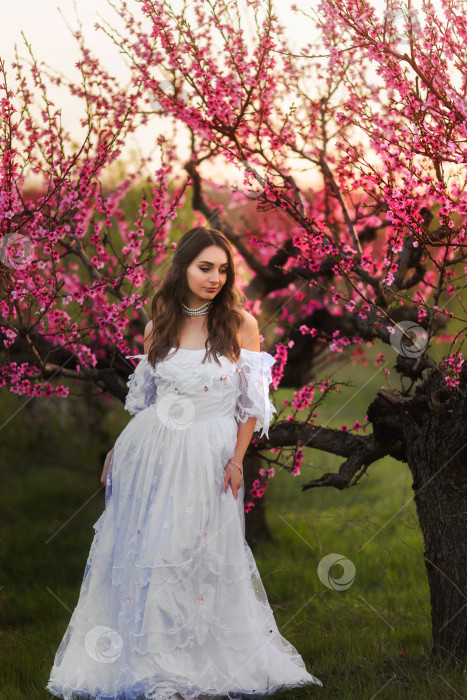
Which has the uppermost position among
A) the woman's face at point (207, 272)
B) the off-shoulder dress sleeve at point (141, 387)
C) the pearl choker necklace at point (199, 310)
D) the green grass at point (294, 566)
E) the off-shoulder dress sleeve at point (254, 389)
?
the woman's face at point (207, 272)

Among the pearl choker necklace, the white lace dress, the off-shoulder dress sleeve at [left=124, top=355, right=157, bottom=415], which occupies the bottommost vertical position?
the white lace dress

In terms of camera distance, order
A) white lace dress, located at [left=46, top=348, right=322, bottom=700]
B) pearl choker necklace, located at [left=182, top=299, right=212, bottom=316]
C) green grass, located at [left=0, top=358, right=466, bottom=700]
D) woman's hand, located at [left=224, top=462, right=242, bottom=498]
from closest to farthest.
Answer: white lace dress, located at [left=46, top=348, right=322, bottom=700]
woman's hand, located at [left=224, top=462, right=242, bottom=498]
pearl choker necklace, located at [left=182, top=299, right=212, bottom=316]
green grass, located at [left=0, top=358, right=466, bottom=700]

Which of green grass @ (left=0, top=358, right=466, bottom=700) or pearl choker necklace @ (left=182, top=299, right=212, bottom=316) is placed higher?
pearl choker necklace @ (left=182, top=299, right=212, bottom=316)

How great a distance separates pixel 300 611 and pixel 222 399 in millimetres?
1955

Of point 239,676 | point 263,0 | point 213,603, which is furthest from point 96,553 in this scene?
point 263,0

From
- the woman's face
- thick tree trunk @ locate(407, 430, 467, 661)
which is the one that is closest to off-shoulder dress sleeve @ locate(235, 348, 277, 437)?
the woman's face

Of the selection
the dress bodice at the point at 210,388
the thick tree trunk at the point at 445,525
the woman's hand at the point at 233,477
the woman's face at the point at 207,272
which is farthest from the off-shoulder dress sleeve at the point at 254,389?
the thick tree trunk at the point at 445,525

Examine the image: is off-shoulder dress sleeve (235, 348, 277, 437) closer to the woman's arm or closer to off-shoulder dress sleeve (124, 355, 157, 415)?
the woman's arm

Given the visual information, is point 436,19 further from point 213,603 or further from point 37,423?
point 37,423

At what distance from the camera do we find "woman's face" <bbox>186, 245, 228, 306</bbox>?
316cm

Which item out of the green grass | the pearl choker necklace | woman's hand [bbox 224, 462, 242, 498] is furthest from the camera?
the green grass

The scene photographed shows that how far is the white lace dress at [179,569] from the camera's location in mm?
2936

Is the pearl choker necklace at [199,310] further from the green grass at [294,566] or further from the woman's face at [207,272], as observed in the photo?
the green grass at [294,566]

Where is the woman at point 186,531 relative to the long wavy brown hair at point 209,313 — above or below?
below
